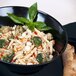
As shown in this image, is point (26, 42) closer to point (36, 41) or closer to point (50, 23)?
point (36, 41)

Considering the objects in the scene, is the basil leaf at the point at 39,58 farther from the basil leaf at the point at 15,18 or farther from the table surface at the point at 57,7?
the table surface at the point at 57,7

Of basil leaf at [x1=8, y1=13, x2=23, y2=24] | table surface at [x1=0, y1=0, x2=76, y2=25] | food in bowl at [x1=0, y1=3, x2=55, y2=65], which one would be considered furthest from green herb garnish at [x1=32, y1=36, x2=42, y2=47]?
table surface at [x1=0, y1=0, x2=76, y2=25]

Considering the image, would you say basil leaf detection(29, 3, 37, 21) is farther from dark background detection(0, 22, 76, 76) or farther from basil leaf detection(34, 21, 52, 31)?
dark background detection(0, 22, 76, 76)

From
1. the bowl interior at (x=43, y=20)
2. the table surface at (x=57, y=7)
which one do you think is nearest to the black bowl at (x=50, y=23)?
the bowl interior at (x=43, y=20)

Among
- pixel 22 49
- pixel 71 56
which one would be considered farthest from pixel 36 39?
pixel 71 56

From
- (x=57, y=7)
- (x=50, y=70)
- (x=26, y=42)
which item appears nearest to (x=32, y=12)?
(x=26, y=42)
